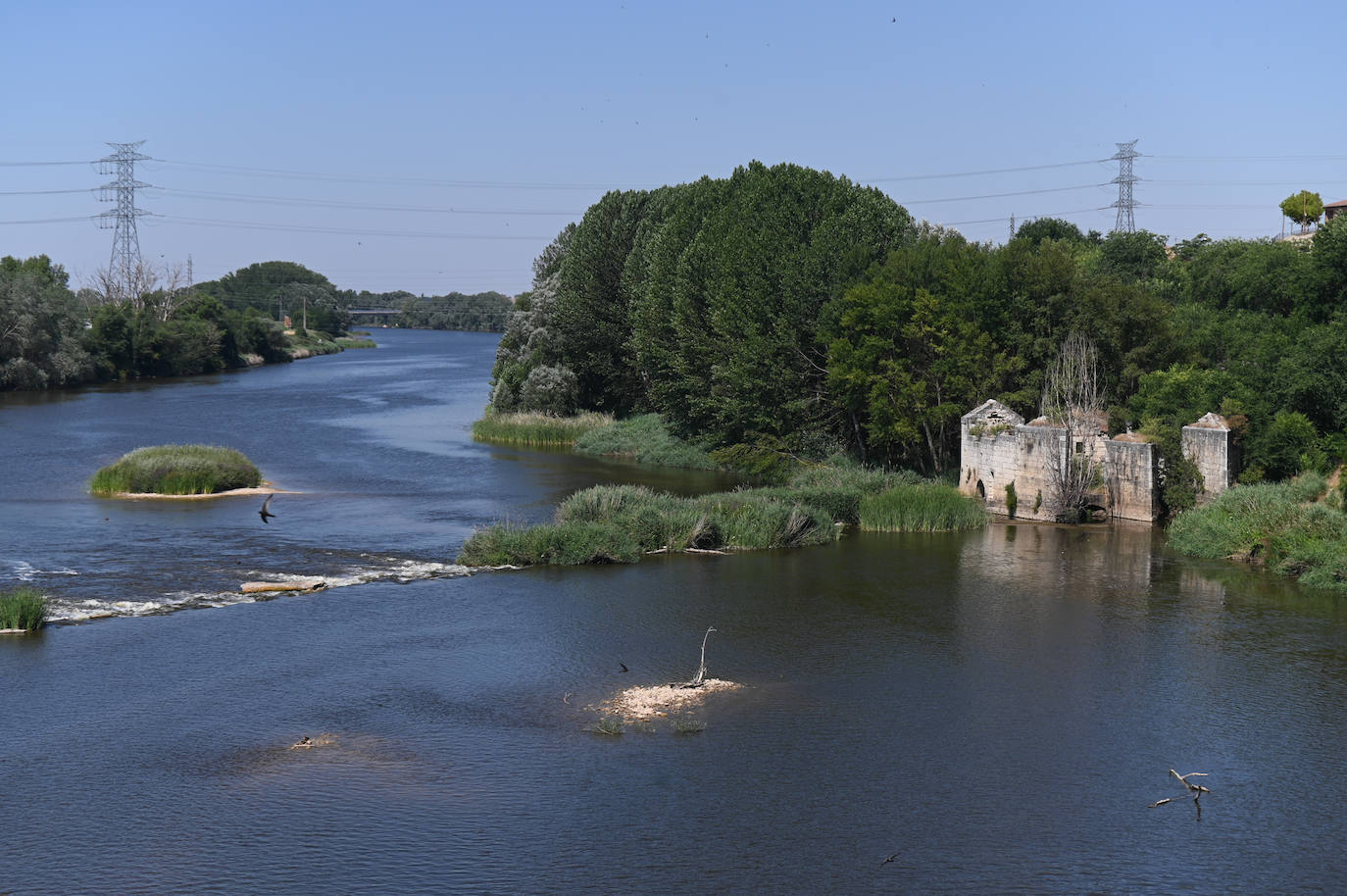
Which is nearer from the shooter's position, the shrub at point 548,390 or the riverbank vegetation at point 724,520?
the riverbank vegetation at point 724,520

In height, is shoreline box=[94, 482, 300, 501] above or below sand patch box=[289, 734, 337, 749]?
above

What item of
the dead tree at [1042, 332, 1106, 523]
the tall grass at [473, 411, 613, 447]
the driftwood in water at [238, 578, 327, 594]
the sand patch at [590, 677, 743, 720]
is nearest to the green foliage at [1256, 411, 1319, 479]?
the dead tree at [1042, 332, 1106, 523]

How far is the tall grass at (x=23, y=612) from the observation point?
28.5 metres

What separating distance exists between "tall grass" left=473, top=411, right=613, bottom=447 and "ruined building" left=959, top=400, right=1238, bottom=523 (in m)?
30.4

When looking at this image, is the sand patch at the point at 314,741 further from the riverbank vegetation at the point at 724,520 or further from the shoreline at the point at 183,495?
the shoreline at the point at 183,495

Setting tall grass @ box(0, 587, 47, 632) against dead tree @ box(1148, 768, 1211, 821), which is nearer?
dead tree @ box(1148, 768, 1211, 821)

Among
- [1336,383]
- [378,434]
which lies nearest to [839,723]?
[1336,383]

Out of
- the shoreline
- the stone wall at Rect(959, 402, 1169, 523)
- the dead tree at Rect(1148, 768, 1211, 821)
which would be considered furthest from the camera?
the shoreline

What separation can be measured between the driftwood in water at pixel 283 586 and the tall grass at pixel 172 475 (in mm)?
16996

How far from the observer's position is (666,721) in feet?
75.3

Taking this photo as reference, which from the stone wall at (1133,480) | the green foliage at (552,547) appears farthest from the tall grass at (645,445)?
the green foliage at (552,547)

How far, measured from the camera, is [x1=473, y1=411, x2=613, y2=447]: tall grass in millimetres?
70938

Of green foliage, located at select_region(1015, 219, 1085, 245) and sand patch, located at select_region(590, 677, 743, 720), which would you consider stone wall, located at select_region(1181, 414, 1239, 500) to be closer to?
sand patch, located at select_region(590, 677, 743, 720)

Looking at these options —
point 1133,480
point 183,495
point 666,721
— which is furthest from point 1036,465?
point 183,495
